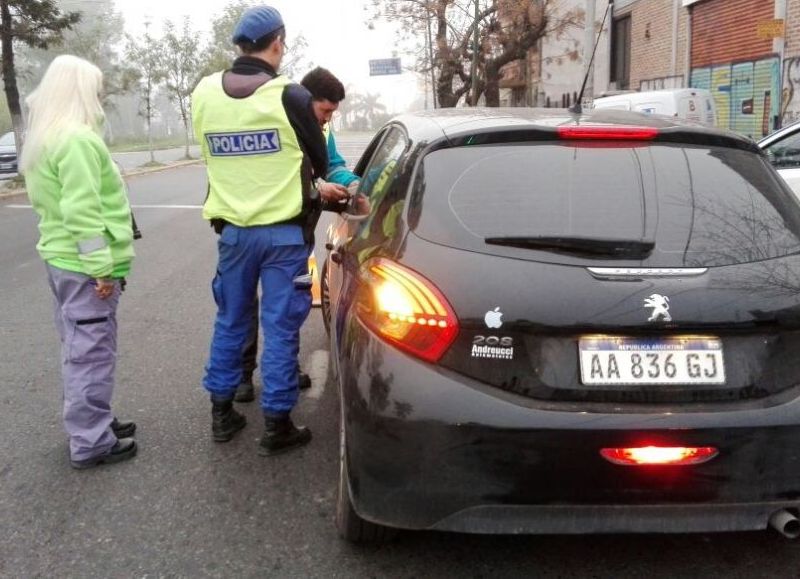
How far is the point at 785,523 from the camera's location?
7.90 feet

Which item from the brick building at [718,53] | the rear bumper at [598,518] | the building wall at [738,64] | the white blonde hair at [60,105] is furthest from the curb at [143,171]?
the rear bumper at [598,518]

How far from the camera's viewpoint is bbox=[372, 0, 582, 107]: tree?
26.9 m

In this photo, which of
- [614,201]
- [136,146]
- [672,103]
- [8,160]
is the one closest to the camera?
[614,201]

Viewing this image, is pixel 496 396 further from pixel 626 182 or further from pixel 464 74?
pixel 464 74

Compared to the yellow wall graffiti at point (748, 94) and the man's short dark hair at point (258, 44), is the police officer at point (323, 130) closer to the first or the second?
the man's short dark hair at point (258, 44)

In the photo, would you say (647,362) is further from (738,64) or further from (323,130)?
(738,64)

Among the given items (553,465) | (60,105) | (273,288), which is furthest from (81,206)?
(553,465)

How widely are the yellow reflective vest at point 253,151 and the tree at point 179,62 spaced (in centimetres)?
3314

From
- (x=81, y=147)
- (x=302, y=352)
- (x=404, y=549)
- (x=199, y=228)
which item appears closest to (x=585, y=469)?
(x=404, y=549)

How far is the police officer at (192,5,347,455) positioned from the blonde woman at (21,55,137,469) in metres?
0.44

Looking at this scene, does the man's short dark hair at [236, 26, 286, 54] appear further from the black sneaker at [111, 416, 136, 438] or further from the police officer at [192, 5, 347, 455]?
the black sneaker at [111, 416, 136, 438]

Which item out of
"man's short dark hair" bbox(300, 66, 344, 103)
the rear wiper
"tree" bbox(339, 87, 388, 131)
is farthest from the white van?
"tree" bbox(339, 87, 388, 131)

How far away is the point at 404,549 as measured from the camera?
114 inches

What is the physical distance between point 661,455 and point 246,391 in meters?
2.65
